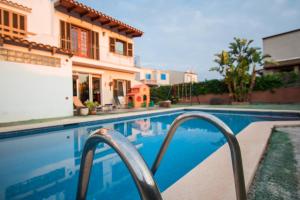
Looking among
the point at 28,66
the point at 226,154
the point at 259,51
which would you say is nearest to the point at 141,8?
the point at 259,51

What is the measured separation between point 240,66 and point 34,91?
55.6 ft

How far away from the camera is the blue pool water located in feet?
9.41

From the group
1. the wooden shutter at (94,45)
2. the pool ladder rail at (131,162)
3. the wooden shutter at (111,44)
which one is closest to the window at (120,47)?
the wooden shutter at (111,44)

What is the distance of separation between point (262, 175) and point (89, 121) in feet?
25.3

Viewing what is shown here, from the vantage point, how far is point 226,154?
11.0ft

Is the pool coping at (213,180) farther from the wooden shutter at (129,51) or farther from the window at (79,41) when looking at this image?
the wooden shutter at (129,51)

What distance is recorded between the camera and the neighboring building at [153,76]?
130 ft

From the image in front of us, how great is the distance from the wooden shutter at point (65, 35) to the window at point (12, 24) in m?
2.33

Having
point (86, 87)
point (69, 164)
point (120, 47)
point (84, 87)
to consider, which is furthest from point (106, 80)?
point (69, 164)

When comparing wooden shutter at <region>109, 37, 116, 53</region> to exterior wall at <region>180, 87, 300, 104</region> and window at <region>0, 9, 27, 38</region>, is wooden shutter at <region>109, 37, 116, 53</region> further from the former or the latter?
exterior wall at <region>180, 87, 300, 104</region>

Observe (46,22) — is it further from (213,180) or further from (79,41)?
(213,180)

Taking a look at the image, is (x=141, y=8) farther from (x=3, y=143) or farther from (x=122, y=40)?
(x=3, y=143)

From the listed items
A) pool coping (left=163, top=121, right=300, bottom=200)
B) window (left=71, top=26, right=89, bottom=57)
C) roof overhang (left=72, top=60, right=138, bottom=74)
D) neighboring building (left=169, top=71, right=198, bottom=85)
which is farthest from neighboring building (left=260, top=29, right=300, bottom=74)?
neighboring building (left=169, top=71, right=198, bottom=85)

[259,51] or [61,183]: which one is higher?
[259,51]
